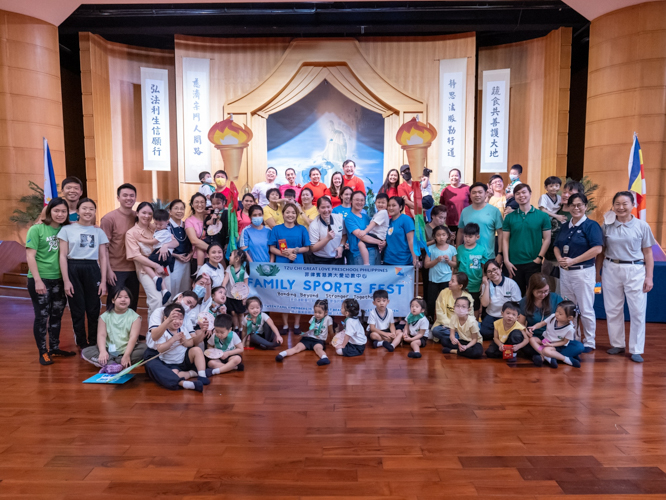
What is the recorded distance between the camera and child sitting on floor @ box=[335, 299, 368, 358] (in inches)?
171

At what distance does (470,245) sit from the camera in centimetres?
479

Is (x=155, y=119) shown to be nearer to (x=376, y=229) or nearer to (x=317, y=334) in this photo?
(x=376, y=229)

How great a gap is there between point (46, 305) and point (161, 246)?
1073 mm

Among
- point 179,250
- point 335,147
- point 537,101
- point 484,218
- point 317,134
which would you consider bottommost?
point 179,250

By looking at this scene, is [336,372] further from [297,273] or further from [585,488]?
[585,488]

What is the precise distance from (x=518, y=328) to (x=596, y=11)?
6.85m

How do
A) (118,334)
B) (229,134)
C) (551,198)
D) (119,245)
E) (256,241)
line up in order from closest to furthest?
(118,334) < (119,245) < (256,241) < (551,198) < (229,134)

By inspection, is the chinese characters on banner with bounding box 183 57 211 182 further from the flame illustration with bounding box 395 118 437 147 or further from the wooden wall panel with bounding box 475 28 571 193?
the wooden wall panel with bounding box 475 28 571 193

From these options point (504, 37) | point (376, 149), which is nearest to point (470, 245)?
point (376, 149)

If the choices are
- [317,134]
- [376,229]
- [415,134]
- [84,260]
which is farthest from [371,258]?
[317,134]

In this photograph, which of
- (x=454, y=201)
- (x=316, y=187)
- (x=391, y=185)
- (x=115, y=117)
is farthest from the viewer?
(x=115, y=117)

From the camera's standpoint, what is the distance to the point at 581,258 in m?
4.35

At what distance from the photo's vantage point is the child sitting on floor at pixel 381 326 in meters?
4.57

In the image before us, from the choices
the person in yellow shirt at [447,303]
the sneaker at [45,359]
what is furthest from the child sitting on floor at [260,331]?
the sneaker at [45,359]
